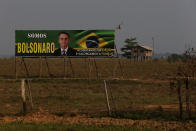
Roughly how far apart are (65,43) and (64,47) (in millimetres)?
371

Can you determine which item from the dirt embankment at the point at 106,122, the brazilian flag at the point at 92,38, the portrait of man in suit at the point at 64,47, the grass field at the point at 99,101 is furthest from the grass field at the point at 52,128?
the brazilian flag at the point at 92,38

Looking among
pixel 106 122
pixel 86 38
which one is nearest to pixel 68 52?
pixel 86 38

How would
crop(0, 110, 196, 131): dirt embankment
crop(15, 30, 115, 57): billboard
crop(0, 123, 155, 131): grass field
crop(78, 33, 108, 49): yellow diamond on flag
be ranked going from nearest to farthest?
crop(0, 123, 155, 131): grass field
crop(0, 110, 196, 131): dirt embankment
crop(15, 30, 115, 57): billboard
crop(78, 33, 108, 49): yellow diamond on flag

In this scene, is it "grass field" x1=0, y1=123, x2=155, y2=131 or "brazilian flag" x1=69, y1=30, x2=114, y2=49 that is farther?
"brazilian flag" x1=69, y1=30, x2=114, y2=49

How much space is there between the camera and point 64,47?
25.7 m

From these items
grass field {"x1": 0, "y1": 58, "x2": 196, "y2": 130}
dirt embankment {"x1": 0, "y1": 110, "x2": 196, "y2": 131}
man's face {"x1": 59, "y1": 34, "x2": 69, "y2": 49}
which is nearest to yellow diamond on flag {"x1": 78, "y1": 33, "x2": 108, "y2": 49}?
man's face {"x1": 59, "y1": 34, "x2": 69, "y2": 49}

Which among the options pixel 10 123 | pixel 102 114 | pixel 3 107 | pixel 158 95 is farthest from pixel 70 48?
pixel 10 123

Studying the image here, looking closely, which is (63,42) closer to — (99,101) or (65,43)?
(65,43)

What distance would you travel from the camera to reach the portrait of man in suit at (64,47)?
25719 mm

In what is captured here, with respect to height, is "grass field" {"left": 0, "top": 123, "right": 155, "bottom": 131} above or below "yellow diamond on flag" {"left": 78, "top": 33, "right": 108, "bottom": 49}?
below

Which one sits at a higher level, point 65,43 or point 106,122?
point 65,43

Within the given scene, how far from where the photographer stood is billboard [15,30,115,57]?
25.6 m

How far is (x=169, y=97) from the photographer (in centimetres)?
1595

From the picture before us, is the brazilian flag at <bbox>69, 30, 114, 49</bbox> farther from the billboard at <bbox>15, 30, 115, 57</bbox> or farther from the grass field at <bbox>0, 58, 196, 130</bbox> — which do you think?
the grass field at <bbox>0, 58, 196, 130</bbox>
